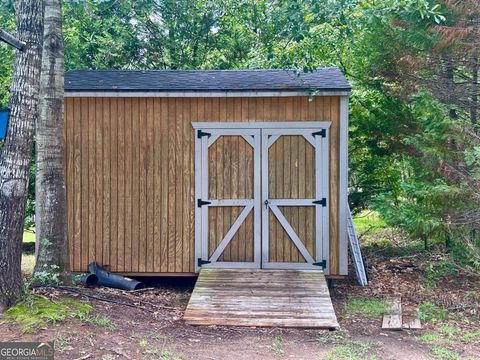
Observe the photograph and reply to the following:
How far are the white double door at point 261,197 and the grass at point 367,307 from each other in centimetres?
72

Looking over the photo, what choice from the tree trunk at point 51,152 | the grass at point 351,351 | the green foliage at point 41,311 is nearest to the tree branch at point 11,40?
the tree trunk at point 51,152

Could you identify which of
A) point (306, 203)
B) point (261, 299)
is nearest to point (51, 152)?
point (261, 299)

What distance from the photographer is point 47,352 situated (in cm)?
400

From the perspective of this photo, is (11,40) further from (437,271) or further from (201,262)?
(437,271)

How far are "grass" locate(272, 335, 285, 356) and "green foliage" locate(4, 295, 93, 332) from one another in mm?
1825

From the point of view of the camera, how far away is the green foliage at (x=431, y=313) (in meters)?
5.70

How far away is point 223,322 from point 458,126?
3965mm

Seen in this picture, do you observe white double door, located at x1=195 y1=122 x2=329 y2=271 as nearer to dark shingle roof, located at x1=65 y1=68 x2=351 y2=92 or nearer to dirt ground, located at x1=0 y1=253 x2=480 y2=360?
dark shingle roof, located at x1=65 y1=68 x2=351 y2=92

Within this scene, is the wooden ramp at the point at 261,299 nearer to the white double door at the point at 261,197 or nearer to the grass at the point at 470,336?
the white double door at the point at 261,197

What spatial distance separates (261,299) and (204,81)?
330 centimetres

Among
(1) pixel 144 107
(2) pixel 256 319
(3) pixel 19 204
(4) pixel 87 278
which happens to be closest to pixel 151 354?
(2) pixel 256 319

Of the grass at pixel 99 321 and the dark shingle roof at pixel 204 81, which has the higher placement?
the dark shingle roof at pixel 204 81

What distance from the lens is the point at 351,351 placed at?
14.7 feet

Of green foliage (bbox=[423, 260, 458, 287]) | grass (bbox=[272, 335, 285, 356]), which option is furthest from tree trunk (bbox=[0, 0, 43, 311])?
green foliage (bbox=[423, 260, 458, 287])
